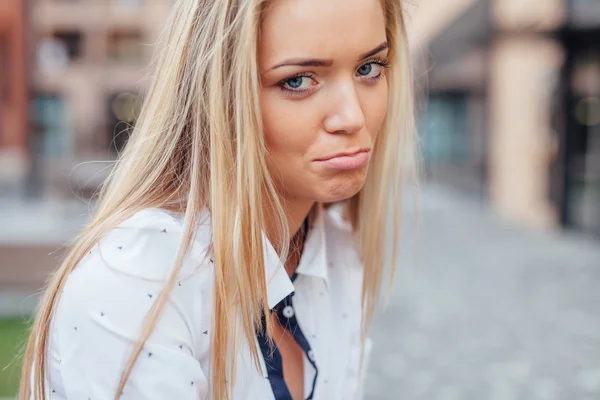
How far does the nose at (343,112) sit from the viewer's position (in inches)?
44.4

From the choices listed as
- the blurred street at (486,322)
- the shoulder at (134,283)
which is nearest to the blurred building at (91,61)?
the blurred street at (486,322)

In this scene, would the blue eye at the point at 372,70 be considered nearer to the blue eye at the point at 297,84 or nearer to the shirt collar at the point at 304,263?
the blue eye at the point at 297,84

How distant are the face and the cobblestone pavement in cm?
105

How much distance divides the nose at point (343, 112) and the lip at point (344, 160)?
0.04m

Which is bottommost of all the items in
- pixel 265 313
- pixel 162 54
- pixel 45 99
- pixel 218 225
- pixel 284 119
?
pixel 265 313

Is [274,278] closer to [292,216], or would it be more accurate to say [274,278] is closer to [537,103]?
[292,216]

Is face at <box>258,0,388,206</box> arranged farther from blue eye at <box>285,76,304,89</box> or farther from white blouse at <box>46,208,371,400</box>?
white blouse at <box>46,208,371,400</box>

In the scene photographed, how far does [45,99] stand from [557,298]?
3587cm

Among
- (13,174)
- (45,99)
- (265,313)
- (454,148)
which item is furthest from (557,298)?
(45,99)

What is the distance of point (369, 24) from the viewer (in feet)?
3.73

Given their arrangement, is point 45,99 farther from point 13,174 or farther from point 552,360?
point 552,360

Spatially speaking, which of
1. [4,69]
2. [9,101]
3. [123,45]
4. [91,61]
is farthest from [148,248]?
[123,45]

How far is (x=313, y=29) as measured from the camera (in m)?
1.08

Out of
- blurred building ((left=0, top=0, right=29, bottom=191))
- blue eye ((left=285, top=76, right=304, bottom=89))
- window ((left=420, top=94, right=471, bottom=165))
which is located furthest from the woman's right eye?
window ((left=420, top=94, right=471, bottom=165))
